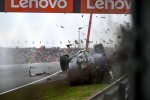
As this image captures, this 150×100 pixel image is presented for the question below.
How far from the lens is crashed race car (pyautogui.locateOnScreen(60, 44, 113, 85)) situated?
31.0ft

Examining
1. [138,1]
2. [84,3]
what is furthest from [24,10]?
[138,1]

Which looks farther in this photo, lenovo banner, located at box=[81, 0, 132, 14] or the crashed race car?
lenovo banner, located at box=[81, 0, 132, 14]

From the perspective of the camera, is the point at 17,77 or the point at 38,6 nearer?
the point at 38,6

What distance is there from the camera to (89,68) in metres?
9.75

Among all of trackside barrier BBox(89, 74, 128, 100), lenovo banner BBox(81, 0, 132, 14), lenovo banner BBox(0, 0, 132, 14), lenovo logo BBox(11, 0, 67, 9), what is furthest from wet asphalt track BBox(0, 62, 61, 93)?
trackside barrier BBox(89, 74, 128, 100)

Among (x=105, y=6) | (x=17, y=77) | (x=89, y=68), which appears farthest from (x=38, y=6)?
(x=89, y=68)

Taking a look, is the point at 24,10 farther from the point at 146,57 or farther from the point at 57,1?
the point at 146,57

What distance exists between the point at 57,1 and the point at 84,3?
171cm

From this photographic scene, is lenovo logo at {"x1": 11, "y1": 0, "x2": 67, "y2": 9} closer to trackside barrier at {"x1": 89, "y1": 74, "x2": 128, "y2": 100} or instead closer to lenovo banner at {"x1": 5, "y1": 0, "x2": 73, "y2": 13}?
lenovo banner at {"x1": 5, "y1": 0, "x2": 73, "y2": 13}

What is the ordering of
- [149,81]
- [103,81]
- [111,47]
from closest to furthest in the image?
[149,81], [103,81], [111,47]

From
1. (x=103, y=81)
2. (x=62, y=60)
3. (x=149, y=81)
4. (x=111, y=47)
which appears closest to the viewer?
(x=149, y=81)

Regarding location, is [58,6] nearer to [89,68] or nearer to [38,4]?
[38,4]

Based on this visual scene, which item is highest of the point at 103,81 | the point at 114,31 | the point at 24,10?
the point at 24,10

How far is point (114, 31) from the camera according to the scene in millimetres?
13648
